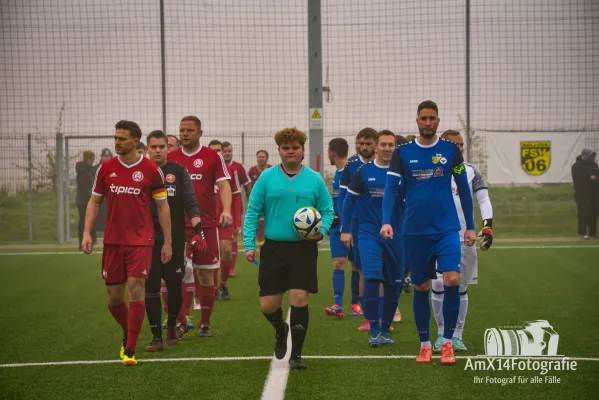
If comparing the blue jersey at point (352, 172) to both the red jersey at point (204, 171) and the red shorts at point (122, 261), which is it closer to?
the red jersey at point (204, 171)

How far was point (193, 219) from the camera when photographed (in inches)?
331

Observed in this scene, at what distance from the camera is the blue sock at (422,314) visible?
7.55 meters

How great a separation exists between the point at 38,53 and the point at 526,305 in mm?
13243

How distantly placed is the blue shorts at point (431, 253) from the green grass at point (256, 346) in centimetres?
75

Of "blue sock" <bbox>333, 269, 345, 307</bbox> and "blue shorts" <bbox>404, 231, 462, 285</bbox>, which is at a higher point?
"blue shorts" <bbox>404, 231, 462, 285</bbox>

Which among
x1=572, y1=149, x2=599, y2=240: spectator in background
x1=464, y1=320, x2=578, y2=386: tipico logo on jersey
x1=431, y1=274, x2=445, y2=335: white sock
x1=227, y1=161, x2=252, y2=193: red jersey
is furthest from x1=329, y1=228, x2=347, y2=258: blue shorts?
x1=572, y1=149, x2=599, y2=240: spectator in background

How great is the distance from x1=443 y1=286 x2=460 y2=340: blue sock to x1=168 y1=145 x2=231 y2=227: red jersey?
2.86 m

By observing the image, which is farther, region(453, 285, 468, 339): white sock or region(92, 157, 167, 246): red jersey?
region(453, 285, 468, 339): white sock

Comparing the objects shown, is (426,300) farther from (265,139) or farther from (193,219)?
(265,139)

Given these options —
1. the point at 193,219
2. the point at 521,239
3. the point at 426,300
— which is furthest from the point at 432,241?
the point at 521,239

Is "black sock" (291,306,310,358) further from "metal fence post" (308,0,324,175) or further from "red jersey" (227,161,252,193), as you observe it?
"metal fence post" (308,0,324,175)

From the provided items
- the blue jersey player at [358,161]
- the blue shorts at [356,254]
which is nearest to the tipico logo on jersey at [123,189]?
the blue jersey player at [358,161]

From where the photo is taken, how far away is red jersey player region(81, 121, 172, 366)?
7.55 m

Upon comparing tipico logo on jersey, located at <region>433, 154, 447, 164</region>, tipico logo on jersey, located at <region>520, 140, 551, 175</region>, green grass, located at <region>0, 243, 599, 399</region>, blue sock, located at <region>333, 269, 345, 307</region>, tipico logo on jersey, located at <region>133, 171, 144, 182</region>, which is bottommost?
green grass, located at <region>0, 243, 599, 399</region>
